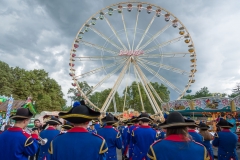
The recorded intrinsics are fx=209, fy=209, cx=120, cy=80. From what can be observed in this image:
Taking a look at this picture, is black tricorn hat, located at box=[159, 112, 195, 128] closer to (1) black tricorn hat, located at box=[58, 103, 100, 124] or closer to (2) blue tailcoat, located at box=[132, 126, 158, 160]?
(1) black tricorn hat, located at box=[58, 103, 100, 124]

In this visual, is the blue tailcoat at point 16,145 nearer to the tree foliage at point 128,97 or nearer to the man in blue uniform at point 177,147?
the man in blue uniform at point 177,147

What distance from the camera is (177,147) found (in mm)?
2381

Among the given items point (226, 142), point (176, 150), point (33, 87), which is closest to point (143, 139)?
point (226, 142)

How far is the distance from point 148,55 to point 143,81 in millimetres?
3314

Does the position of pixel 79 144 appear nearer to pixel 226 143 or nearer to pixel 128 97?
pixel 226 143

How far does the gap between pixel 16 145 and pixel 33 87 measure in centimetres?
4296

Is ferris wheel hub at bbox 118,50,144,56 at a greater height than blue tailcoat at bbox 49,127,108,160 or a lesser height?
greater

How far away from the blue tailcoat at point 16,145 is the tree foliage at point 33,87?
130ft

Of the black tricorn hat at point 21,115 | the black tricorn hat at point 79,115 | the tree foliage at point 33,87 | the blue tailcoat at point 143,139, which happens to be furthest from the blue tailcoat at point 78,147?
the tree foliage at point 33,87

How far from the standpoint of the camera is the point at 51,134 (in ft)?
19.8

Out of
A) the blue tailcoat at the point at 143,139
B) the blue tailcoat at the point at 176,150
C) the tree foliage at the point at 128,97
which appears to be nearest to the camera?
the blue tailcoat at the point at 176,150

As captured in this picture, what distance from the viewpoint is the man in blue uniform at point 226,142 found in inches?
224

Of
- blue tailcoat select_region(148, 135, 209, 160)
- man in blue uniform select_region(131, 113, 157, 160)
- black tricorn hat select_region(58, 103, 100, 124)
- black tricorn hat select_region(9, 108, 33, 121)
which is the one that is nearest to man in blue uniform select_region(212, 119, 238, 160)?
man in blue uniform select_region(131, 113, 157, 160)

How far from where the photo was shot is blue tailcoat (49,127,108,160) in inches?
99.4
